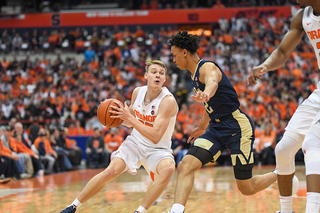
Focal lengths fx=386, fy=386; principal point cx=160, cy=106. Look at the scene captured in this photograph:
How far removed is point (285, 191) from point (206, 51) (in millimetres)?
16595

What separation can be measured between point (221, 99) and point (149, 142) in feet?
3.44

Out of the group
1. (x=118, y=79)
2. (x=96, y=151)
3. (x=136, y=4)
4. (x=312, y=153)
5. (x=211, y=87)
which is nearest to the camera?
(x=312, y=153)

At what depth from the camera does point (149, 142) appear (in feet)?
15.8

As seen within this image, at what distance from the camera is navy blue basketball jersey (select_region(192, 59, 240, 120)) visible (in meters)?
4.44

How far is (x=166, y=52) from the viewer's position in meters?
20.2

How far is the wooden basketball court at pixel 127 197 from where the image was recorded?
5.67m

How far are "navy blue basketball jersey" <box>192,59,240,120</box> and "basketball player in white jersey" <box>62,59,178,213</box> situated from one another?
1.62ft

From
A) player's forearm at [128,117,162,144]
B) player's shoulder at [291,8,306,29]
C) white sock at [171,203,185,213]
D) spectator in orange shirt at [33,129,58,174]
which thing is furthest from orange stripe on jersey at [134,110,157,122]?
spectator in orange shirt at [33,129,58,174]

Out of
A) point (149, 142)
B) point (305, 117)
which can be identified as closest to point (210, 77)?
point (305, 117)

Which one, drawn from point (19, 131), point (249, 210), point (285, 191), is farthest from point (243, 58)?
point (285, 191)

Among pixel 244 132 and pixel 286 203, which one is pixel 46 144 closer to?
pixel 244 132

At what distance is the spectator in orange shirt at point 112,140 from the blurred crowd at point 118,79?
1.5 inches

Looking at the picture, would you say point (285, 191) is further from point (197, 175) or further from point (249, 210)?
point (197, 175)

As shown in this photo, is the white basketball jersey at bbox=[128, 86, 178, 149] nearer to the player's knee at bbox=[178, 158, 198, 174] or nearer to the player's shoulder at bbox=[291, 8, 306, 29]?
the player's knee at bbox=[178, 158, 198, 174]
